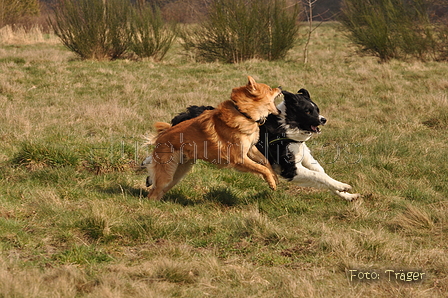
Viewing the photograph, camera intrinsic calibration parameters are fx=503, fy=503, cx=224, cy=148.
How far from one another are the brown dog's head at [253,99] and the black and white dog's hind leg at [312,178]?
589mm

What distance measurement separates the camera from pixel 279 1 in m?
18.3

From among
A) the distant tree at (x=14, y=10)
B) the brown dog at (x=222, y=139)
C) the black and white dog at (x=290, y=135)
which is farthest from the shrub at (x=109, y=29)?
Result: the brown dog at (x=222, y=139)

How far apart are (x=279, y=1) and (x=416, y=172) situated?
13.2 m

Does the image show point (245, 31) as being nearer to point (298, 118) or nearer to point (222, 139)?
point (298, 118)

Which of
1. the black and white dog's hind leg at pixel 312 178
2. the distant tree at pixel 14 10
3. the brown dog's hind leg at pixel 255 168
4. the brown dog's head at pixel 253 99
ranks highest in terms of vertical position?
the distant tree at pixel 14 10

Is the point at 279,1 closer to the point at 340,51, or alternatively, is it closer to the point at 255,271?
the point at 340,51

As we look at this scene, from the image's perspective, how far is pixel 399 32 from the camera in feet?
60.9

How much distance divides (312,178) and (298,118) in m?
0.72

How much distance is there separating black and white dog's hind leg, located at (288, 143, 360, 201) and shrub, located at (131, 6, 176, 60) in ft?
44.2

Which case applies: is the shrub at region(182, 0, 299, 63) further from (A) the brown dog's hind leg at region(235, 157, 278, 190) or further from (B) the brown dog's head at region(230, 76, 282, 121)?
(A) the brown dog's hind leg at region(235, 157, 278, 190)

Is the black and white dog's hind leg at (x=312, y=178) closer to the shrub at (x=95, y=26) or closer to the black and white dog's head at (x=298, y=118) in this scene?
the black and white dog's head at (x=298, y=118)

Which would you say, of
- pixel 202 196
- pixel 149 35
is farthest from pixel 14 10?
pixel 202 196

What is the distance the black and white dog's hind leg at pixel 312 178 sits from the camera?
538 cm

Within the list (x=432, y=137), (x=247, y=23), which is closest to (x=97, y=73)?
(x=247, y=23)
